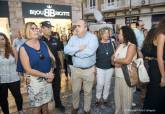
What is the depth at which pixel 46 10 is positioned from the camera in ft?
39.5

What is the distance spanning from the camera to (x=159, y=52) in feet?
11.6

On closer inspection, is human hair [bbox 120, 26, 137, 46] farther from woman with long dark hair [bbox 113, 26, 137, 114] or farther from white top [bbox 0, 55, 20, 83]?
white top [bbox 0, 55, 20, 83]

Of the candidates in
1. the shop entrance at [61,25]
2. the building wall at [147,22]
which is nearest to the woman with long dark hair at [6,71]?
the shop entrance at [61,25]

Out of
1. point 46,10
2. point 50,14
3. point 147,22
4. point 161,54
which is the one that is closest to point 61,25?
point 50,14

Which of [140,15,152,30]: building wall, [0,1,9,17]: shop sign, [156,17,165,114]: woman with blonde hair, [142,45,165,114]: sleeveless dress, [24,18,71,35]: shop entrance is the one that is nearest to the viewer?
[156,17,165,114]: woman with blonde hair

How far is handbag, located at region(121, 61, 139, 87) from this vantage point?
418cm

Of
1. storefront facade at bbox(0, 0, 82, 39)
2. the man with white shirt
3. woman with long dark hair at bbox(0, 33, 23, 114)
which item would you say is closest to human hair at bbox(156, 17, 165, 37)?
the man with white shirt

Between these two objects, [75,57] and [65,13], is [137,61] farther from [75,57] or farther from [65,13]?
[65,13]

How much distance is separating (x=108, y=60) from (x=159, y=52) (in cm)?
221

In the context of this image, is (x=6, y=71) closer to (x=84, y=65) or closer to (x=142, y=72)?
(x=84, y=65)

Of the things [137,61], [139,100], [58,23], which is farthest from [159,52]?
[58,23]

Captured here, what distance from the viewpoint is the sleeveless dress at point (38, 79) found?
3543mm

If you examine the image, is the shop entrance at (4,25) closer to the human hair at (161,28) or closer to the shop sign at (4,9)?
the shop sign at (4,9)

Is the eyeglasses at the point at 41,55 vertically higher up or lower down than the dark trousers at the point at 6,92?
higher up
